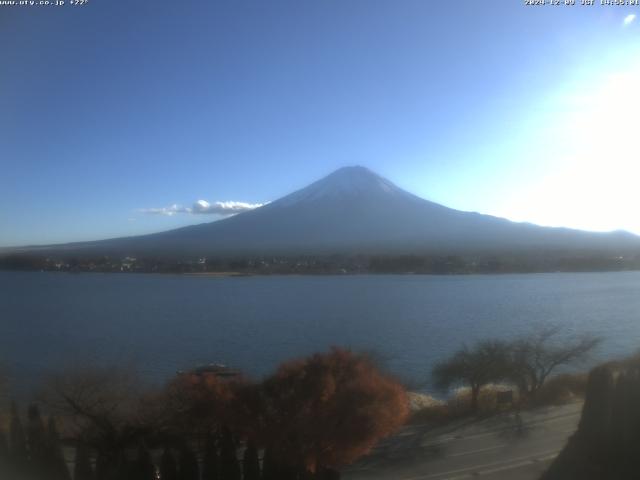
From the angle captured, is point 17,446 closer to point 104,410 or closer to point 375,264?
point 104,410

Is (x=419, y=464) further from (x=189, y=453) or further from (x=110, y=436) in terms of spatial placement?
(x=110, y=436)

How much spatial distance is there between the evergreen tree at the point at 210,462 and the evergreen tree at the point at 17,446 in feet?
3.23

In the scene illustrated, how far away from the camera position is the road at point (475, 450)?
123 inches

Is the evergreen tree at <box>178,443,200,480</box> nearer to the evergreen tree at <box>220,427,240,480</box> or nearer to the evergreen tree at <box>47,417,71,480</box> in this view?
the evergreen tree at <box>220,427,240,480</box>

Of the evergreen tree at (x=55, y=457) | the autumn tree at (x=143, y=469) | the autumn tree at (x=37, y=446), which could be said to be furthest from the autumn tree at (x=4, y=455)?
the autumn tree at (x=143, y=469)

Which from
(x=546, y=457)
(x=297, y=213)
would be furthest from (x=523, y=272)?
(x=297, y=213)

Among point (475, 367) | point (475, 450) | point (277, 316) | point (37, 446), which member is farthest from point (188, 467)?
point (277, 316)

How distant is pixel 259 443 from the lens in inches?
123

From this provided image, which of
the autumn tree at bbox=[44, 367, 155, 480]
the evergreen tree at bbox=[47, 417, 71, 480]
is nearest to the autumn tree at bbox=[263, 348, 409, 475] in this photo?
the autumn tree at bbox=[44, 367, 155, 480]

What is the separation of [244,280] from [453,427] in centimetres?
736

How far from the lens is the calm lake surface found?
5367 millimetres

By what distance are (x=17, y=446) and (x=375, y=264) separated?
7.04 meters

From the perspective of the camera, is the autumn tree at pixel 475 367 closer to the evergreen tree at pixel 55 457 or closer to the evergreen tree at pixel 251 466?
the evergreen tree at pixel 251 466

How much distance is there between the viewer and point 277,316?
7.14 meters
